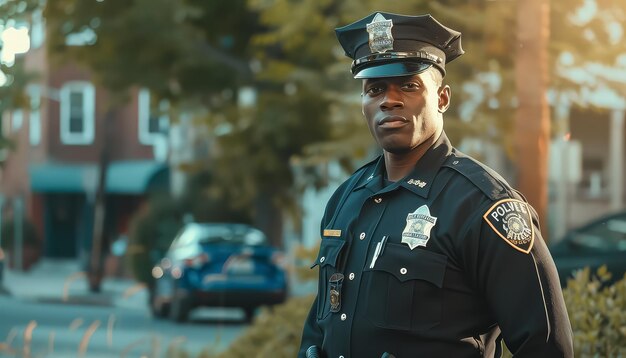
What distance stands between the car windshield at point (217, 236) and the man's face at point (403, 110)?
576 inches

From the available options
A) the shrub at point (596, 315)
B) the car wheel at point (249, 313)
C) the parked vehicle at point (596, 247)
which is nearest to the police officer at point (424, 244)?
the shrub at point (596, 315)

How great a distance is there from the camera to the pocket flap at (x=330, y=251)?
10.3ft

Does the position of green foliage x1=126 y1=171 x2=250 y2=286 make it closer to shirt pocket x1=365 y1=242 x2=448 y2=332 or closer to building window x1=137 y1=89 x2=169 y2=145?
building window x1=137 y1=89 x2=169 y2=145

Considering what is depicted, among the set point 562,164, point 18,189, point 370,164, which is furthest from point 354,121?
point 18,189

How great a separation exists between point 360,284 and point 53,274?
39.0m

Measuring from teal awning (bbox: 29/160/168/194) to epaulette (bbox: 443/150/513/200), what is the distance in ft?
119

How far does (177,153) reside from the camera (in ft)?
119

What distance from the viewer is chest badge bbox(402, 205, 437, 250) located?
2895 mm

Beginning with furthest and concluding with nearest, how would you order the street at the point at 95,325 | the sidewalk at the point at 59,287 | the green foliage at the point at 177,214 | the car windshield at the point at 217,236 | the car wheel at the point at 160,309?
the green foliage at the point at 177,214, the sidewalk at the point at 59,287, the car wheel at the point at 160,309, the car windshield at the point at 217,236, the street at the point at 95,325

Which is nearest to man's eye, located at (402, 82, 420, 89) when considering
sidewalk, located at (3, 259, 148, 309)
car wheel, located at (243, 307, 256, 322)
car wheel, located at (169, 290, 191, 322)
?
sidewalk, located at (3, 259, 148, 309)

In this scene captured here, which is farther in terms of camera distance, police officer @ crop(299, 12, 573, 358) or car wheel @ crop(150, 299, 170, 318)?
car wheel @ crop(150, 299, 170, 318)

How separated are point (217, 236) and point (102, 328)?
6.83 ft

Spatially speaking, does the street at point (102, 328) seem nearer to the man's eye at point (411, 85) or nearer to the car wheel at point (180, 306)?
the car wheel at point (180, 306)

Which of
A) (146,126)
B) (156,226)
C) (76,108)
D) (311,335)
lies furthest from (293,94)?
(76,108)
